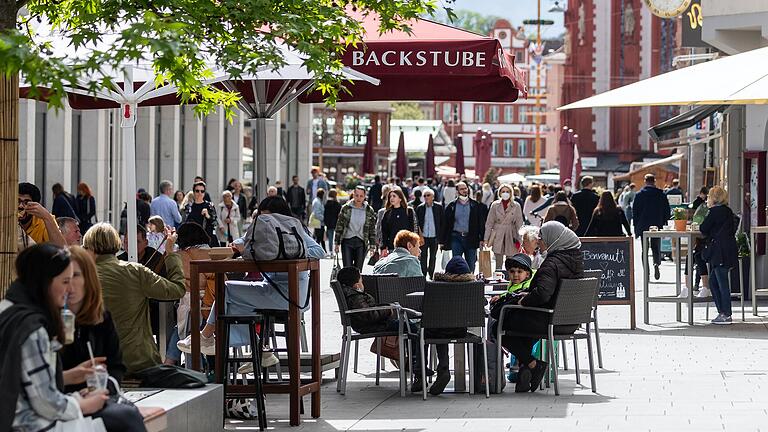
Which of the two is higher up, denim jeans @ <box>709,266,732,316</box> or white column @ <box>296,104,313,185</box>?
white column @ <box>296,104,313,185</box>

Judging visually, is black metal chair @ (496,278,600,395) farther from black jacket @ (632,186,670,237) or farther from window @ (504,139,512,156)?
window @ (504,139,512,156)

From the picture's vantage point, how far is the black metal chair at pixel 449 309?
11453 mm

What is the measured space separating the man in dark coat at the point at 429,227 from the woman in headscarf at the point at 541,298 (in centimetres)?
1223

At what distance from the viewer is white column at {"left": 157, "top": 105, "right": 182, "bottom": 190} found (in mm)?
36406

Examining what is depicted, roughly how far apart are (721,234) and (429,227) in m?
7.93

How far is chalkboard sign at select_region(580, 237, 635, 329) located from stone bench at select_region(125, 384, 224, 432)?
855cm

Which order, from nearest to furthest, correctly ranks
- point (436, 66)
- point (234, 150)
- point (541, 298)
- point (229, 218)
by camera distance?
point (541, 298)
point (436, 66)
point (229, 218)
point (234, 150)

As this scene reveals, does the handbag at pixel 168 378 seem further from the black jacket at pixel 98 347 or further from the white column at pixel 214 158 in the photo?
the white column at pixel 214 158

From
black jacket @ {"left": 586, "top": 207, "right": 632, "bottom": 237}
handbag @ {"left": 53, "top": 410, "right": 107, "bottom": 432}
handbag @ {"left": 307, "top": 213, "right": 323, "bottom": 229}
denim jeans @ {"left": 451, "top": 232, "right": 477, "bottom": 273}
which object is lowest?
handbag @ {"left": 53, "top": 410, "right": 107, "bottom": 432}

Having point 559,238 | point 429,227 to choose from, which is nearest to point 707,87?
point 559,238

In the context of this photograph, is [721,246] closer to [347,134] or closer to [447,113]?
[347,134]

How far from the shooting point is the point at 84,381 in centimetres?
651

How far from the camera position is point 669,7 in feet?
96.1

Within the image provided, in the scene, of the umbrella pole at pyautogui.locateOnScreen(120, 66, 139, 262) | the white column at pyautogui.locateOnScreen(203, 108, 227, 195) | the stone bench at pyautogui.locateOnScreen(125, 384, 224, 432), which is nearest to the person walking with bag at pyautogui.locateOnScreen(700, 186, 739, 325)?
the umbrella pole at pyautogui.locateOnScreen(120, 66, 139, 262)
